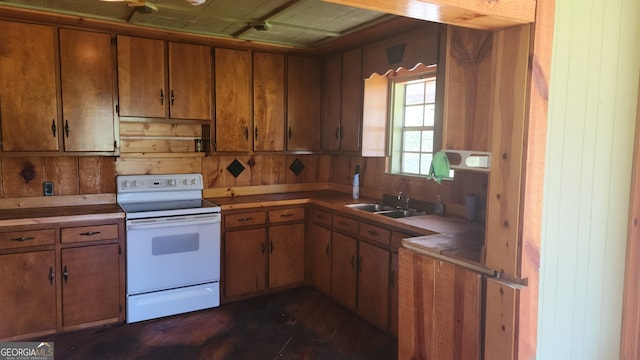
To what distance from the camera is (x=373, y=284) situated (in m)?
3.24

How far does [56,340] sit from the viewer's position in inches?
119

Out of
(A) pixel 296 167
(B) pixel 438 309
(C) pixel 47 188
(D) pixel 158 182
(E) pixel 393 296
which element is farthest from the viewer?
(A) pixel 296 167

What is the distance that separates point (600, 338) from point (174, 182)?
3.32m

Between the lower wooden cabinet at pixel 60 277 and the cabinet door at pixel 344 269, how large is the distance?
171 cm

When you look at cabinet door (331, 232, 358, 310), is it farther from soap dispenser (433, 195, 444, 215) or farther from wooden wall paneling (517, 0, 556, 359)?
wooden wall paneling (517, 0, 556, 359)

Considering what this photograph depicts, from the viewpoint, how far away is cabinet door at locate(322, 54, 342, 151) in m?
4.10

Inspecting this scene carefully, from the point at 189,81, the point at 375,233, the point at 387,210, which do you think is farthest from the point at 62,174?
the point at 387,210

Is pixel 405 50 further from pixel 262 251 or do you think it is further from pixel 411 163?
pixel 262 251

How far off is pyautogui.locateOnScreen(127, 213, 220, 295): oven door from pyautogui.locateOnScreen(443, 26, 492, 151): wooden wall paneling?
2274mm

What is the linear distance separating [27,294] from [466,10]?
3293 millimetres

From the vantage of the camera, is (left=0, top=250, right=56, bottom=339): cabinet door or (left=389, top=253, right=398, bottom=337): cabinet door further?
(left=389, top=253, right=398, bottom=337): cabinet door

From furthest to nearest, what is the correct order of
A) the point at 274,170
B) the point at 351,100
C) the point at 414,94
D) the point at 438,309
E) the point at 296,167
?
1. the point at 296,167
2. the point at 274,170
3. the point at 351,100
4. the point at 414,94
5. the point at 438,309

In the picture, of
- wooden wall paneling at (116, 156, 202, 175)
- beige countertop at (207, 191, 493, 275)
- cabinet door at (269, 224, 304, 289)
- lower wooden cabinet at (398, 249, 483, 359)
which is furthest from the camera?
cabinet door at (269, 224, 304, 289)

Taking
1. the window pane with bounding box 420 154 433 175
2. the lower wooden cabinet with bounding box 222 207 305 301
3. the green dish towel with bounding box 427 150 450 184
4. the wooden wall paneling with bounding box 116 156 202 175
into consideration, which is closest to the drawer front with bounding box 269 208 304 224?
the lower wooden cabinet with bounding box 222 207 305 301
